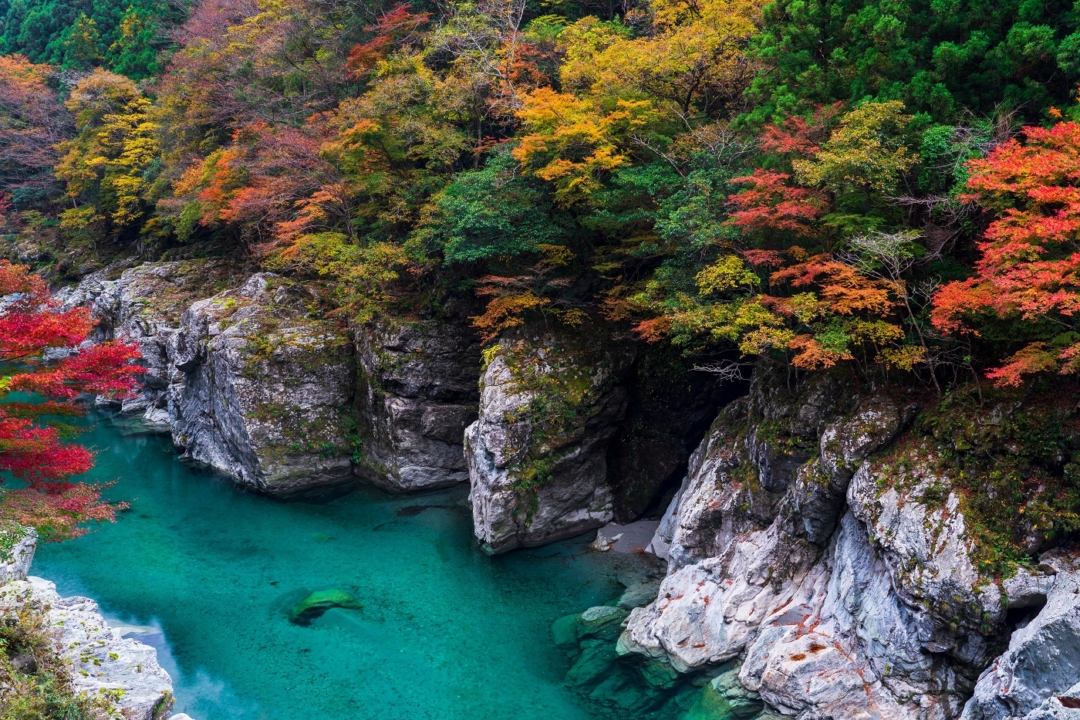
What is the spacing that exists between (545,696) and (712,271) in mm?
8090

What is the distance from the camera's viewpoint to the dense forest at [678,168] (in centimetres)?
981

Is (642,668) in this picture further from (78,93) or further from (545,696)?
(78,93)

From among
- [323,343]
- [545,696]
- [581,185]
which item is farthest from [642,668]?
[323,343]

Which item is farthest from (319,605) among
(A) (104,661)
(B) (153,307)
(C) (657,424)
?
(B) (153,307)

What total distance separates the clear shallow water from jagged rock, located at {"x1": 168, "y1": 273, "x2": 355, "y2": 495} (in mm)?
1149

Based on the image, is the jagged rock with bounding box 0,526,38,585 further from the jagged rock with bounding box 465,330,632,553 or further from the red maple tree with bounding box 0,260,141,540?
the jagged rock with bounding box 465,330,632,553

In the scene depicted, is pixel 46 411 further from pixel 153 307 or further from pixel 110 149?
pixel 110 149

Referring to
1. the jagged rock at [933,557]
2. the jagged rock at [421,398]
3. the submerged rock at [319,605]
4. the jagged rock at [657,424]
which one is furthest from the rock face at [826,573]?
the jagged rock at [421,398]

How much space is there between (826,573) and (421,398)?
12019mm

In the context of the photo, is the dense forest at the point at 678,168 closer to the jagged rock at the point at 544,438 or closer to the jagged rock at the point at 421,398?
the jagged rock at the point at 544,438

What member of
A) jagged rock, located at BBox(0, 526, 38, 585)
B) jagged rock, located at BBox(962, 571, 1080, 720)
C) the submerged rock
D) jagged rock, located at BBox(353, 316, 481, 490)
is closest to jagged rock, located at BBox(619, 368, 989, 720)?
jagged rock, located at BBox(962, 571, 1080, 720)

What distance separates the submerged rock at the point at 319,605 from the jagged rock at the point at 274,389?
6003 millimetres

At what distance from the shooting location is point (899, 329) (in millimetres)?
10312

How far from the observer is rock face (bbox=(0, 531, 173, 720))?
27.1 feet
